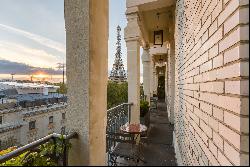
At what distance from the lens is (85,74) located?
5.81ft

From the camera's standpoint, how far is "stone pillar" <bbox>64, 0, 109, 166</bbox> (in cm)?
175

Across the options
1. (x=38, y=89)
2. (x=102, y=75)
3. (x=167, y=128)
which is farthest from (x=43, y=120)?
(x=102, y=75)

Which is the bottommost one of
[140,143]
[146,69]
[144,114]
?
[140,143]

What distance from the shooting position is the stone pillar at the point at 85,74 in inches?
68.7

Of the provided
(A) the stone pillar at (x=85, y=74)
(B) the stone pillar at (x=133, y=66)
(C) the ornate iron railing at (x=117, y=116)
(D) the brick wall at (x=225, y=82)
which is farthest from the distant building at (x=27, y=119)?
(D) the brick wall at (x=225, y=82)

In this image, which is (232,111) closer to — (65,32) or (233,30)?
(233,30)

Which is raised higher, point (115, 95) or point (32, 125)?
point (115, 95)

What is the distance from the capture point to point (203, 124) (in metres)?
1.89

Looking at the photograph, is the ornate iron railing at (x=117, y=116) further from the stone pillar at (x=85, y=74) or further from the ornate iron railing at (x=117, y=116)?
the stone pillar at (x=85, y=74)

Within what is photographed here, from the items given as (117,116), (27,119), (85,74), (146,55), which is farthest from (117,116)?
(27,119)

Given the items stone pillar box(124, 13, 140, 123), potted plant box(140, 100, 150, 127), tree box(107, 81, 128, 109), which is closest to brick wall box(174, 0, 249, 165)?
stone pillar box(124, 13, 140, 123)

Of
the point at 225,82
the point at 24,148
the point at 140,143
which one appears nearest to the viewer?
the point at 225,82

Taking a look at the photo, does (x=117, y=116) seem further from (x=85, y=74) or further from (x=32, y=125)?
(x=32, y=125)

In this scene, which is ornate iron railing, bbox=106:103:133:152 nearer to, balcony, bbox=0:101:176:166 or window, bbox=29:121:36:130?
balcony, bbox=0:101:176:166
